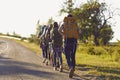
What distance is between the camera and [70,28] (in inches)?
611

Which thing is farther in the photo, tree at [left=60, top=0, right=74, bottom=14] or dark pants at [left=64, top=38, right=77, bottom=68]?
tree at [left=60, top=0, right=74, bottom=14]

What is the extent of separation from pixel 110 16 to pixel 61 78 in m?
53.7

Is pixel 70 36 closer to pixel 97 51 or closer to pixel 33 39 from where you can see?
pixel 97 51

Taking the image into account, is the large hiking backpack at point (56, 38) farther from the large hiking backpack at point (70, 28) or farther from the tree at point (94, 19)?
the tree at point (94, 19)

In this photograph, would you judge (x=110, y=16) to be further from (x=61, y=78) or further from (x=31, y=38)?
(x=61, y=78)

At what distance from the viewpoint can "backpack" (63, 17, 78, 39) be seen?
15391mm

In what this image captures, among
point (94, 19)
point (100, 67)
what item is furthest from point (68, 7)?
point (100, 67)

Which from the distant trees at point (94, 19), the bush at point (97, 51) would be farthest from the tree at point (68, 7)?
the bush at point (97, 51)

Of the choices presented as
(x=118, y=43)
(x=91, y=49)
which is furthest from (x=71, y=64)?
(x=91, y=49)

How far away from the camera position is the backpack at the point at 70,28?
1539 centimetres

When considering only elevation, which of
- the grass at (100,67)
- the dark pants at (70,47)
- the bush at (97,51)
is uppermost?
the dark pants at (70,47)

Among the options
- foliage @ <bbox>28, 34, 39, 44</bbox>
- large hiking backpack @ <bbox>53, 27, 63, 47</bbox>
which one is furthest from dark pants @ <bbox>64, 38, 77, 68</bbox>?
foliage @ <bbox>28, 34, 39, 44</bbox>

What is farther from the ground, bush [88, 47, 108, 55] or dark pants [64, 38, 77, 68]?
dark pants [64, 38, 77, 68]

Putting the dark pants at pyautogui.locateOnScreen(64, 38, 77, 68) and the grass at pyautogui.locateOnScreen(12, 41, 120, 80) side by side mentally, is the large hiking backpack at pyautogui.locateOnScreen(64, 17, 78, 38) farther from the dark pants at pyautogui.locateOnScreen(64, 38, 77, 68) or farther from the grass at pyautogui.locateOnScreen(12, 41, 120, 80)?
the grass at pyautogui.locateOnScreen(12, 41, 120, 80)
